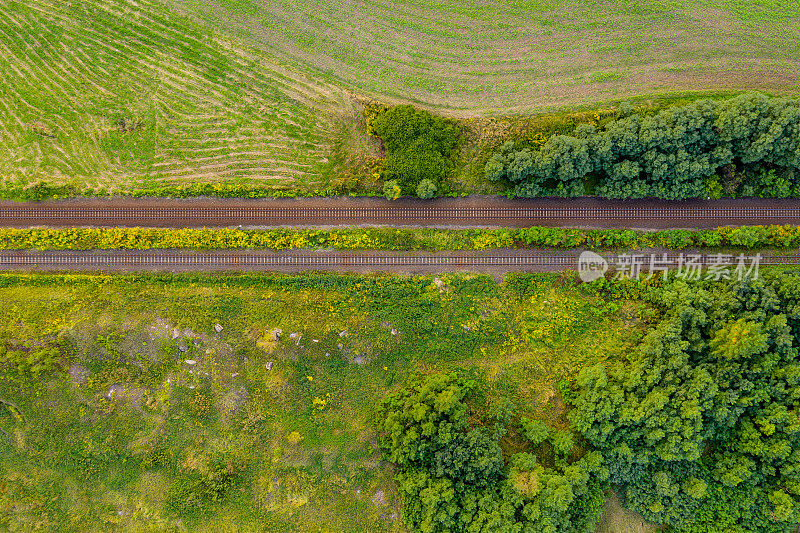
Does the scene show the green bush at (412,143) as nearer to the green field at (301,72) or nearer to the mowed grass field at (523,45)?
the green field at (301,72)

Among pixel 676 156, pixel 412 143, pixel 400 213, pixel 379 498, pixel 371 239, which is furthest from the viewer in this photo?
pixel 400 213

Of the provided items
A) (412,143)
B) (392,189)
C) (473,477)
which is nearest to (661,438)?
(473,477)

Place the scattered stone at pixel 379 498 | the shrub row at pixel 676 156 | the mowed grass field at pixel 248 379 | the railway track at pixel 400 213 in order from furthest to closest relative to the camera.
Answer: the railway track at pixel 400 213
the scattered stone at pixel 379 498
the mowed grass field at pixel 248 379
the shrub row at pixel 676 156

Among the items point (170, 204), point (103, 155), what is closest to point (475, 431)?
point (170, 204)

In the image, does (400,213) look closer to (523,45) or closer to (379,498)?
(523,45)

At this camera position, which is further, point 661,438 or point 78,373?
point 78,373

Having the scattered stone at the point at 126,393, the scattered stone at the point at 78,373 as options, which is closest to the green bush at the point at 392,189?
the scattered stone at the point at 126,393
